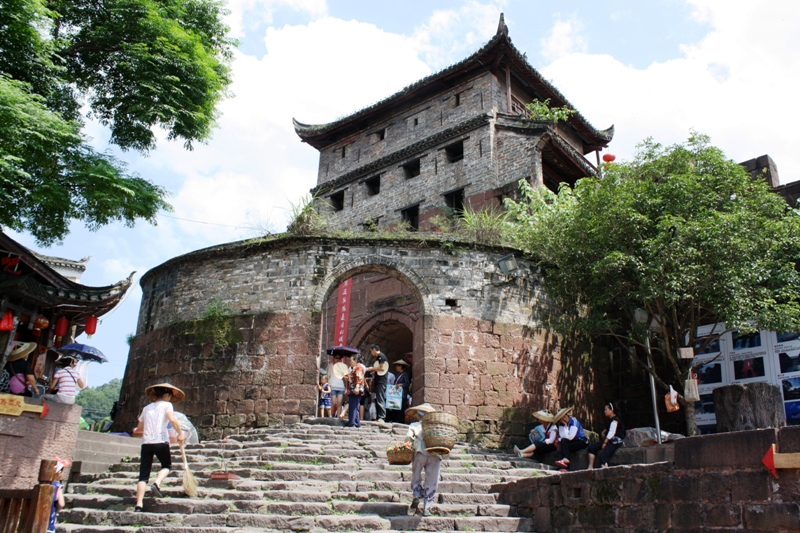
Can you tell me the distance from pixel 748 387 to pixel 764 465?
4.48m

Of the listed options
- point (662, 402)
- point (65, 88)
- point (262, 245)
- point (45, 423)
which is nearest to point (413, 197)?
point (262, 245)

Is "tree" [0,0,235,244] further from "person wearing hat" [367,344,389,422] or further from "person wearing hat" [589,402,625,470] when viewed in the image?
"person wearing hat" [589,402,625,470]

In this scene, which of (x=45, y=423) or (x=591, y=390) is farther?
(x=591, y=390)

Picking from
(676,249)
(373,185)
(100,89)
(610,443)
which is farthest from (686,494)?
(373,185)

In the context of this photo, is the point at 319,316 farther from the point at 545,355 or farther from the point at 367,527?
the point at 367,527

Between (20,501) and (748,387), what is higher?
(748,387)

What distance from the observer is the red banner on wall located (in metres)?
18.2

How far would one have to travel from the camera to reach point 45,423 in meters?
8.23

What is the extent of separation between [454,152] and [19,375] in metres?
16.2

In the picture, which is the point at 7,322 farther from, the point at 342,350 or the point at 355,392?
the point at 342,350

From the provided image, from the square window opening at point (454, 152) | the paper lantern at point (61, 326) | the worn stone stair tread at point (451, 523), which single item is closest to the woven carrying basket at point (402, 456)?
the worn stone stair tread at point (451, 523)

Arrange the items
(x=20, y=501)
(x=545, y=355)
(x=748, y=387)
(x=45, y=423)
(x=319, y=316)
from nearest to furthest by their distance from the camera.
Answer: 1. (x=20, y=501)
2. (x=45, y=423)
3. (x=748, y=387)
4. (x=319, y=316)
5. (x=545, y=355)

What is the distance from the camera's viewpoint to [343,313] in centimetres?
1847

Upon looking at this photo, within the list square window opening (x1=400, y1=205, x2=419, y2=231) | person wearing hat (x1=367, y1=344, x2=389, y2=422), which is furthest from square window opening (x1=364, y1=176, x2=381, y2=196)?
person wearing hat (x1=367, y1=344, x2=389, y2=422)
